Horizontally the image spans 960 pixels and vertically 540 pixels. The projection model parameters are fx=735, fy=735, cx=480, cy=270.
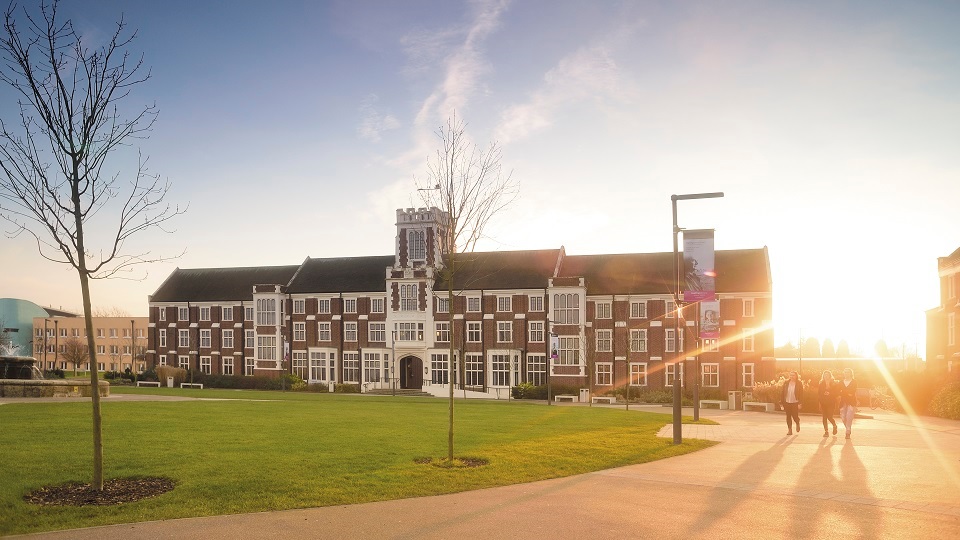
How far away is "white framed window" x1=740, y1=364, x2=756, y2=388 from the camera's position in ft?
181

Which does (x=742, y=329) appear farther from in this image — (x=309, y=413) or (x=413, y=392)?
(x=309, y=413)

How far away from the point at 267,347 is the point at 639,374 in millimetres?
33347

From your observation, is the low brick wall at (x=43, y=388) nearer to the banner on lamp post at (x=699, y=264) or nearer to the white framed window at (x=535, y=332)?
the banner on lamp post at (x=699, y=264)

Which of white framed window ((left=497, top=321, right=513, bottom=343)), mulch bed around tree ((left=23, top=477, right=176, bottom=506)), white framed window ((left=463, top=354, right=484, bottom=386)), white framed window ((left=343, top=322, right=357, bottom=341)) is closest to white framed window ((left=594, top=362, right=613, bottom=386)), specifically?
white framed window ((left=497, top=321, right=513, bottom=343))

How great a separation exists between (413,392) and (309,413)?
3322 centimetres

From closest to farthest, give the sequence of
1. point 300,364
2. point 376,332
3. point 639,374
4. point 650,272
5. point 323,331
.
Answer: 1. point 639,374
2. point 650,272
3. point 376,332
4. point 323,331
5. point 300,364

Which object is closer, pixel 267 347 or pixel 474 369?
pixel 474 369

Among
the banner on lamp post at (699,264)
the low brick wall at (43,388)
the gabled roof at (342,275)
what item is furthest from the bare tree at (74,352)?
the banner on lamp post at (699,264)

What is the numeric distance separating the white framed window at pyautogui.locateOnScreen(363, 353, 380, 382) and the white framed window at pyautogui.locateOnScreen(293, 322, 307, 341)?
6.57 m

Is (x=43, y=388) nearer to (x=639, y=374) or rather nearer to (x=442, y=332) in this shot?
(x=442, y=332)

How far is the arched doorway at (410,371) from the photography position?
63.0 meters

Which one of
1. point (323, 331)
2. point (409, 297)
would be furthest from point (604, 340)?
point (323, 331)

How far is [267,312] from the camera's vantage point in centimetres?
6738

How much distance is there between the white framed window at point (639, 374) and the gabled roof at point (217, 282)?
33512 mm
